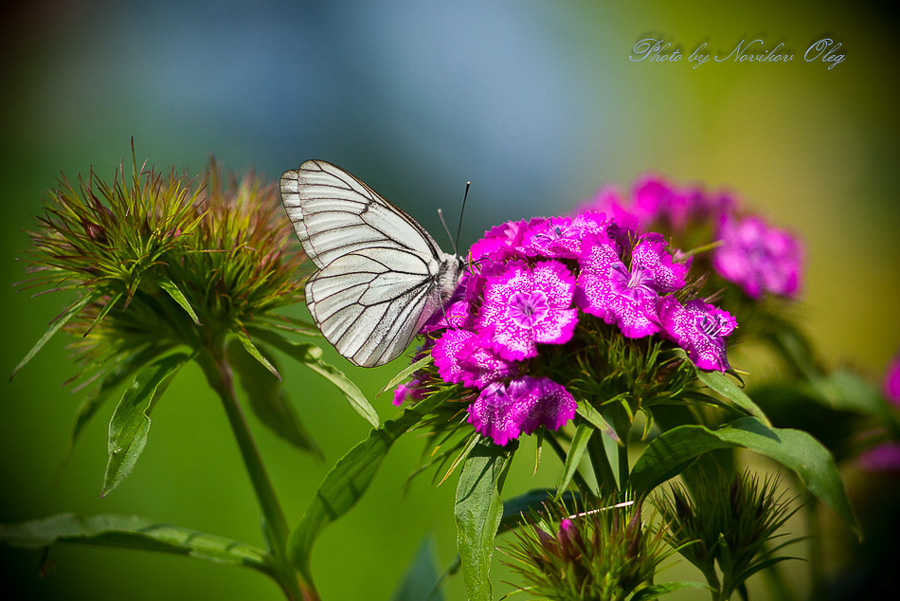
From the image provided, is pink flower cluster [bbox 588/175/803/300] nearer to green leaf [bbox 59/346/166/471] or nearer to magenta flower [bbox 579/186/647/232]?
magenta flower [bbox 579/186/647/232]

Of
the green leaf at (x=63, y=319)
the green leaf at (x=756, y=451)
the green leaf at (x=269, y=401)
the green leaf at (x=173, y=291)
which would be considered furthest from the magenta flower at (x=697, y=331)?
the green leaf at (x=63, y=319)

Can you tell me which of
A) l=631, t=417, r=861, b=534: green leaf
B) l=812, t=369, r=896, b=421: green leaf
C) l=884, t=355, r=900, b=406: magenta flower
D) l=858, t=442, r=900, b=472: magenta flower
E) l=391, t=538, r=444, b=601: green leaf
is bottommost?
l=858, t=442, r=900, b=472: magenta flower

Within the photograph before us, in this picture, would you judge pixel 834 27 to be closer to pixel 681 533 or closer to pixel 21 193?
pixel 681 533

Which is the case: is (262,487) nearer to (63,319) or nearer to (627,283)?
(63,319)

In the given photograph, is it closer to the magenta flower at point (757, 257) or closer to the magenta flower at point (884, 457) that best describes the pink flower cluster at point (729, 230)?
the magenta flower at point (757, 257)

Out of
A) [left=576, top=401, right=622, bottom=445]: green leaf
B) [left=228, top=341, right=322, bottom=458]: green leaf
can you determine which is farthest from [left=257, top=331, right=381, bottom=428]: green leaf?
[left=576, top=401, right=622, bottom=445]: green leaf

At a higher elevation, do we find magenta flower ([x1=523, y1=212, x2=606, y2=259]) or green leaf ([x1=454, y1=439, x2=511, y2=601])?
magenta flower ([x1=523, y1=212, x2=606, y2=259])
